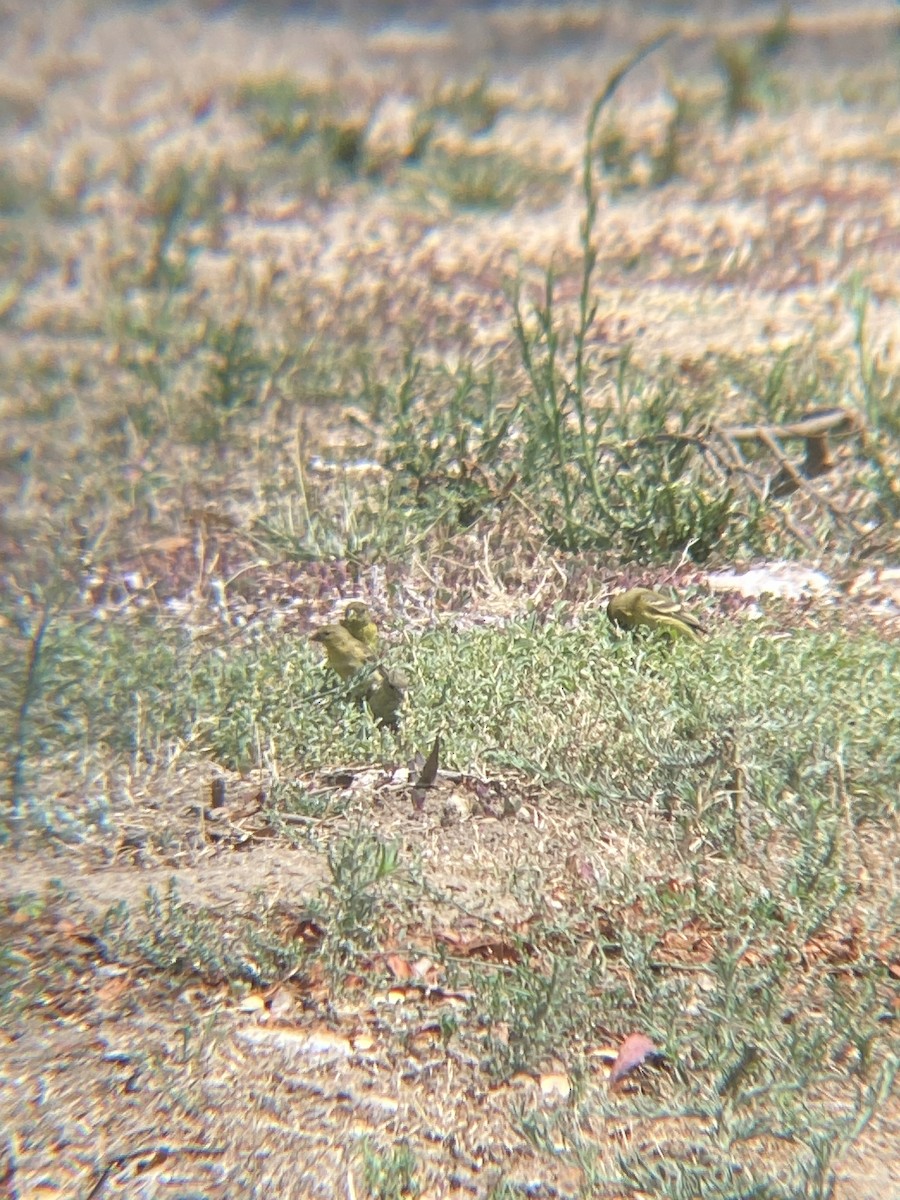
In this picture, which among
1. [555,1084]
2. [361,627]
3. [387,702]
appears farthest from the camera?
[361,627]

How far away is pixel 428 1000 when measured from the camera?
207 cm

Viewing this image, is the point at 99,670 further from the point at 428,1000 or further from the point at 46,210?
the point at 46,210

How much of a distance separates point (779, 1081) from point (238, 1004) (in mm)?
804

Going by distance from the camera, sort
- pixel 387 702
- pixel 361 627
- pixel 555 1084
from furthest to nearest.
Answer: pixel 361 627 → pixel 387 702 → pixel 555 1084

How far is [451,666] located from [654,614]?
1.38ft

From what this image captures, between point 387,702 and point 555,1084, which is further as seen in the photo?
point 387,702

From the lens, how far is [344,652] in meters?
2.60

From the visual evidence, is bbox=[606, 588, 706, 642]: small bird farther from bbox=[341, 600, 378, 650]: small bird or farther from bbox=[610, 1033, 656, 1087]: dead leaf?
bbox=[610, 1033, 656, 1087]: dead leaf

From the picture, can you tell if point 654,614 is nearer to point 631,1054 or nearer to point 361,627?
point 361,627

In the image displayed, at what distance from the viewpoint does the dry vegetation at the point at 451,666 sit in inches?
74.9

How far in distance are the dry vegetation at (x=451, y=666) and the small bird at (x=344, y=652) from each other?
0.26ft

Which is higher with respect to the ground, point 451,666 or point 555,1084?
point 451,666

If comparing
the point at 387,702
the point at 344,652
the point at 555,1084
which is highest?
the point at 344,652

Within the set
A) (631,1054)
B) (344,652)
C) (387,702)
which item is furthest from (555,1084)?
(344,652)
